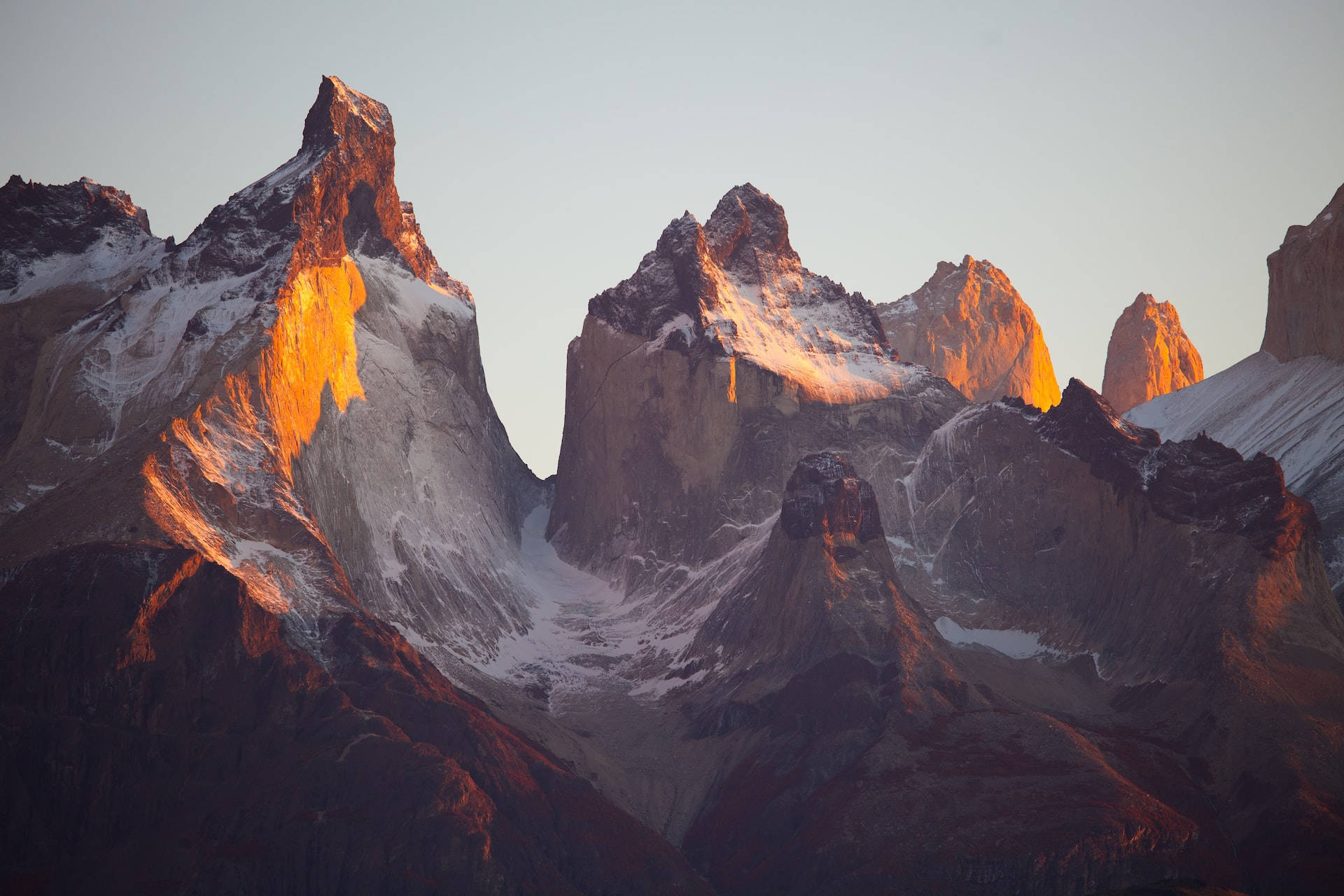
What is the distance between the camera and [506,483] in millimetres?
183875

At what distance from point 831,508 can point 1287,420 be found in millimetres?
46725

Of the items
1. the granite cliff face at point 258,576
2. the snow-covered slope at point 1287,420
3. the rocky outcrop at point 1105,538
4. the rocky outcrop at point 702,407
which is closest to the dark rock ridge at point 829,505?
the rocky outcrop at point 1105,538

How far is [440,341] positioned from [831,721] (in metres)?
63.7

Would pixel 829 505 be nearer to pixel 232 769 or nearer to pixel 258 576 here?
pixel 258 576

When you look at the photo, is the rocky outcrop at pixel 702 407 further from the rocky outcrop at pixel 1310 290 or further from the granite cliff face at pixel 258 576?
the rocky outcrop at pixel 1310 290

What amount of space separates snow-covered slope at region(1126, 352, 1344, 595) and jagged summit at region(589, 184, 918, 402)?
29.3m

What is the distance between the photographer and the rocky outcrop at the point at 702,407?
568 ft

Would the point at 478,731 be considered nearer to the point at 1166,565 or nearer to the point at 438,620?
the point at 438,620

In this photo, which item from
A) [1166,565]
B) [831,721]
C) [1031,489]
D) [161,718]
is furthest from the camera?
[1031,489]

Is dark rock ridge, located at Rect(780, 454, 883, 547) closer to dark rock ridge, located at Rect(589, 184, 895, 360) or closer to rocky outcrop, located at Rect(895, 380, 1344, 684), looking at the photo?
rocky outcrop, located at Rect(895, 380, 1344, 684)

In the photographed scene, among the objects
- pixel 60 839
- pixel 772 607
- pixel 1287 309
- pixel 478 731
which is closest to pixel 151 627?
pixel 60 839

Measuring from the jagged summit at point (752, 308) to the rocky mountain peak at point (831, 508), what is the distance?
2813cm

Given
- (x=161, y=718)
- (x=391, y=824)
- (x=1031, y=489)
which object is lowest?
(x=391, y=824)

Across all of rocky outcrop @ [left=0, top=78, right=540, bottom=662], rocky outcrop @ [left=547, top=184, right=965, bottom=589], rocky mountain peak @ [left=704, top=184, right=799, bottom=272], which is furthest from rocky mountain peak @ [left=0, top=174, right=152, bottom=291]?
rocky mountain peak @ [left=704, top=184, right=799, bottom=272]
